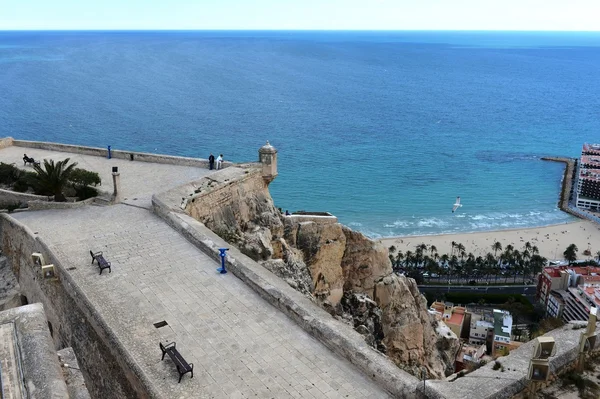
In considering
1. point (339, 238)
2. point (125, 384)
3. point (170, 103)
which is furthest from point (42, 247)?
point (170, 103)

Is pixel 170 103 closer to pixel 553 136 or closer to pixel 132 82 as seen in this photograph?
pixel 132 82

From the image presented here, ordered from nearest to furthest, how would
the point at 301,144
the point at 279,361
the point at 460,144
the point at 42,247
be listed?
1. the point at 279,361
2. the point at 42,247
3. the point at 301,144
4. the point at 460,144

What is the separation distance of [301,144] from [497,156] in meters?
25.3

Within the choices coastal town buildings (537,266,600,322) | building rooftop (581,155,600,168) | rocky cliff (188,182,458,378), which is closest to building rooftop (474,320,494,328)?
coastal town buildings (537,266,600,322)

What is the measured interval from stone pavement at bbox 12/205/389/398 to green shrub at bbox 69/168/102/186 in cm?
381

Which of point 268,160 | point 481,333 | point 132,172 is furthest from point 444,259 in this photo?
point 132,172

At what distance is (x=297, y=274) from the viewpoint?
15.5m

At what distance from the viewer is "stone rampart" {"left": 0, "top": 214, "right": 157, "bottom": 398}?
346 inches

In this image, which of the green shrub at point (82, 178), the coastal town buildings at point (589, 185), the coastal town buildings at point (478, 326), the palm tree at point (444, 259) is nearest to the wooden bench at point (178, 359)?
the green shrub at point (82, 178)

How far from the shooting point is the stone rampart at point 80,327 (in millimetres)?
8781

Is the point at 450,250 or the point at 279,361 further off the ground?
the point at 279,361

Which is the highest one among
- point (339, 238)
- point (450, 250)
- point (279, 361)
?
point (279, 361)

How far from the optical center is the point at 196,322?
973 cm

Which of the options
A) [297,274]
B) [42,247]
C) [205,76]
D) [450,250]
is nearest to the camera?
[42,247]
